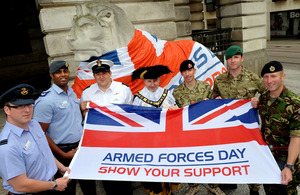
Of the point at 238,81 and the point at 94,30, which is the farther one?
the point at 94,30

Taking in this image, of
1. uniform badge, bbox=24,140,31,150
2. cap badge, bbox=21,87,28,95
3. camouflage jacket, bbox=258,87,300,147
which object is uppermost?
cap badge, bbox=21,87,28,95

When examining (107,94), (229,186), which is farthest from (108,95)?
(229,186)

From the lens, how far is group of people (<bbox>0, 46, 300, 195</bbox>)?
6.89 ft

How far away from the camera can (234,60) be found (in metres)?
3.42

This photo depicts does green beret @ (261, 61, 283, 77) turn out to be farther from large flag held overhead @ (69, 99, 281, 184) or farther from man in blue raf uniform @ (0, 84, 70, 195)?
man in blue raf uniform @ (0, 84, 70, 195)

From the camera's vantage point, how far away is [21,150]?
208 cm

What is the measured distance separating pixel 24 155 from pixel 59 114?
888mm

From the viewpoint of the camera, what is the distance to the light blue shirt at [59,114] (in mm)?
2865

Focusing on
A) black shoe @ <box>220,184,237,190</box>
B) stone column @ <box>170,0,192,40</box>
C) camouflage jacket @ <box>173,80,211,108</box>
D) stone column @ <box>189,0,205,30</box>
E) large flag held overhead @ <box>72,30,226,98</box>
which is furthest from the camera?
stone column @ <box>189,0,205,30</box>

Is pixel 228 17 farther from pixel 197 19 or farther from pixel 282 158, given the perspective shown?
pixel 282 158

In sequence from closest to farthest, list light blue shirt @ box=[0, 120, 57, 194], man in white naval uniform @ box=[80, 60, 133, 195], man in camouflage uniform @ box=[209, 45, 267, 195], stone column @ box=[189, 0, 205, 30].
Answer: light blue shirt @ box=[0, 120, 57, 194] < man in white naval uniform @ box=[80, 60, 133, 195] < man in camouflage uniform @ box=[209, 45, 267, 195] < stone column @ box=[189, 0, 205, 30]

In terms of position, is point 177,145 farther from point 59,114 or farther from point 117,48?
point 117,48

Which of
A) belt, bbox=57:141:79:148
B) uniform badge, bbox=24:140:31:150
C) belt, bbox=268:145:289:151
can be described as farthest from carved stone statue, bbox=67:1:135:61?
belt, bbox=268:145:289:151

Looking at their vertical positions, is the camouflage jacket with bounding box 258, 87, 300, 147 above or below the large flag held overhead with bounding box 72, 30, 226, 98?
below
